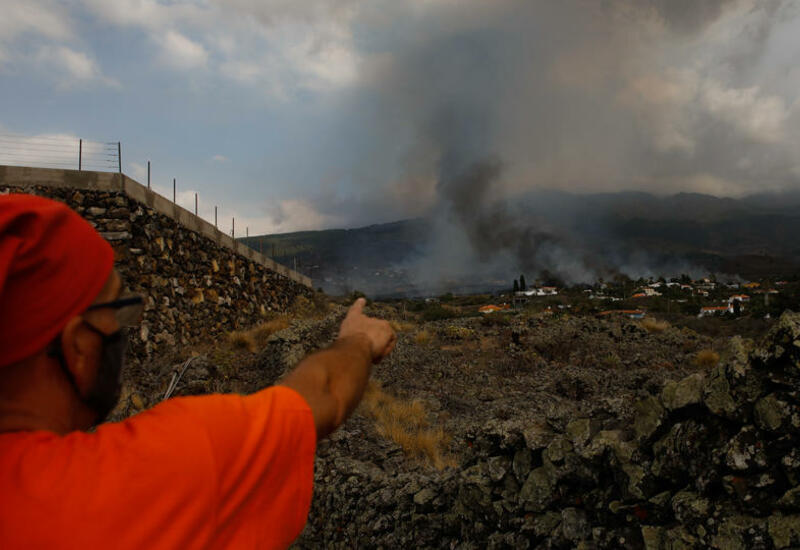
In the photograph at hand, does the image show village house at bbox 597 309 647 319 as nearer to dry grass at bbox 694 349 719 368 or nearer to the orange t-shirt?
dry grass at bbox 694 349 719 368

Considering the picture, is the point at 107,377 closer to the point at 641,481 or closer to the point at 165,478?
the point at 165,478

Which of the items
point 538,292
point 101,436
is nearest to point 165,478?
point 101,436

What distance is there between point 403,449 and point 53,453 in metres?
5.07

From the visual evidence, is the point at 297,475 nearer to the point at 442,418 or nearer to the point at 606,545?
the point at 606,545

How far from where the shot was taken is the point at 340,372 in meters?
1.29

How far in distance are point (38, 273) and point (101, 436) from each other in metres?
0.34

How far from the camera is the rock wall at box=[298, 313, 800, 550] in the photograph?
2.05 metres

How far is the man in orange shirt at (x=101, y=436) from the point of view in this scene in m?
0.81

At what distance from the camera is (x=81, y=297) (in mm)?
969

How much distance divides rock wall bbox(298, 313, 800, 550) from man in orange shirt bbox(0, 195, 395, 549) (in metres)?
2.04

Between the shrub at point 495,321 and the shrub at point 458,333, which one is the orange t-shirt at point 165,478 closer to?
the shrub at point 458,333

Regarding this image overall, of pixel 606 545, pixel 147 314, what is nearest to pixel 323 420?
pixel 606 545

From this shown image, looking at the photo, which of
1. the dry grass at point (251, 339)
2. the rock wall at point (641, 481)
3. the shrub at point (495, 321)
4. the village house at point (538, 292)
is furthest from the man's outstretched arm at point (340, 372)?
the village house at point (538, 292)

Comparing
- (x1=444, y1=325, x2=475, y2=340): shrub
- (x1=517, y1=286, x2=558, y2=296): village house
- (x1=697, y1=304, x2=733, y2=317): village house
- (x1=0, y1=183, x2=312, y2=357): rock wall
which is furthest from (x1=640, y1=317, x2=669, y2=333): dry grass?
(x1=517, y1=286, x2=558, y2=296): village house
